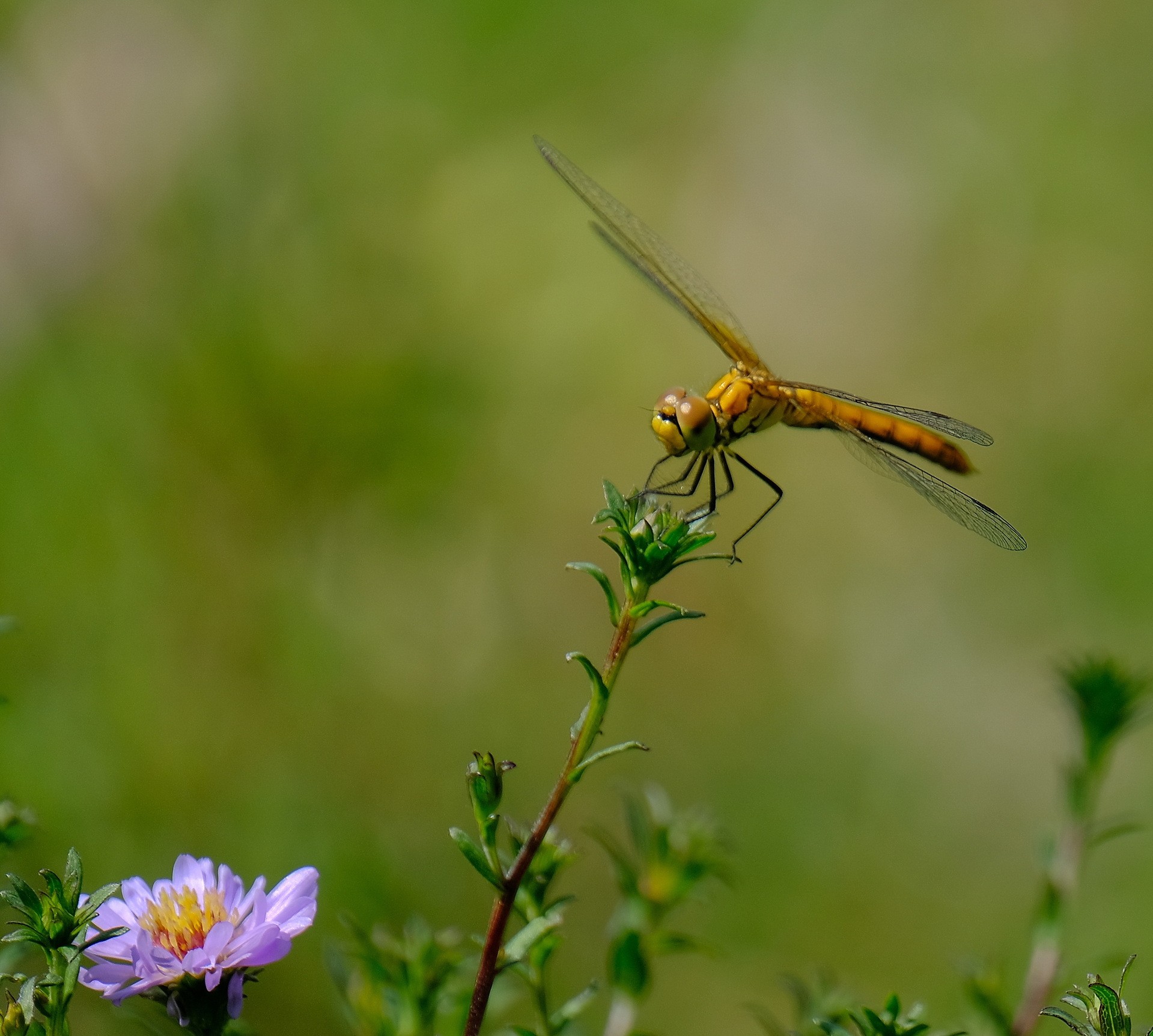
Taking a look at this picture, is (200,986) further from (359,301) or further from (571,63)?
(571,63)

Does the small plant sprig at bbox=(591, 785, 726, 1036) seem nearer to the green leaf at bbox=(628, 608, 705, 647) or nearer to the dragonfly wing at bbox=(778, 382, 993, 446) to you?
the green leaf at bbox=(628, 608, 705, 647)

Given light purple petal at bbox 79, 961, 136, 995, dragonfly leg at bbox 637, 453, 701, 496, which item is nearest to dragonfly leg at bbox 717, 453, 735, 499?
dragonfly leg at bbox 637, 453, 701, 496

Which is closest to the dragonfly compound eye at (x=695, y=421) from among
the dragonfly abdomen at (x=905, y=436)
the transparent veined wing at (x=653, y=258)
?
the transparent veined wing at (x=653, y=258)

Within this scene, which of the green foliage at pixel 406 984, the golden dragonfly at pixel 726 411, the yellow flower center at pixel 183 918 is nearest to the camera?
the yellow flower center at pixel 183 918

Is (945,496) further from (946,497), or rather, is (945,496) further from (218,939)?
(218,939)

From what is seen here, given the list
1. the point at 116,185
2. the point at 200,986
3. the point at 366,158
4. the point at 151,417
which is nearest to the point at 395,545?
the point at 151,417

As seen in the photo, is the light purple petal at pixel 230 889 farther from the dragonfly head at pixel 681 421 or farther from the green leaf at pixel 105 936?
the dragonfly head at pixel 681 421

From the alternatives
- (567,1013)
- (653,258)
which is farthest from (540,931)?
(653,258)
